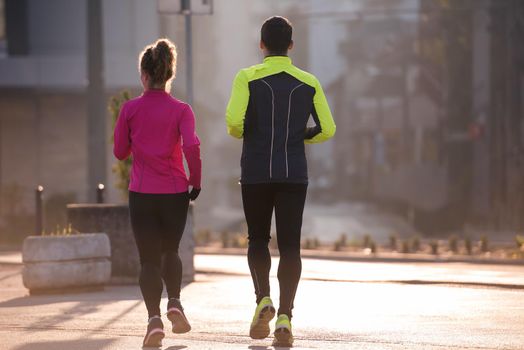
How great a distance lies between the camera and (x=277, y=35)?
357 inches

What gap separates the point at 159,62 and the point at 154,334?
1.75m

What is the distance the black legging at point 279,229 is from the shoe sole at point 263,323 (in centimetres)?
9

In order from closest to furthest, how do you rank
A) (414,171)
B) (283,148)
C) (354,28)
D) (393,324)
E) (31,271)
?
(283,148), (393,324), (31,271), (414,171), (354,28)

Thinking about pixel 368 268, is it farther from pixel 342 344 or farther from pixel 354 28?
pixel 354 28

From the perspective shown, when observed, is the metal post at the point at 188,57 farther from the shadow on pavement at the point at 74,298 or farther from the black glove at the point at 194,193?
the black glove at the point at 194,193

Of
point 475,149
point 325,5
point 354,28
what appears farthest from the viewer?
point 325,5

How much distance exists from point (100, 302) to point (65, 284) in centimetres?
118

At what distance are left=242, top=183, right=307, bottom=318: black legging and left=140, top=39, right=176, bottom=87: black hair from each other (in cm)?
90

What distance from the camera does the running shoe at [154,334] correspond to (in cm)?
888

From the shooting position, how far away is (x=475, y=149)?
45.9 metres

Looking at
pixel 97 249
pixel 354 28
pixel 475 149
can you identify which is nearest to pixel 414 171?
pixel 475 149

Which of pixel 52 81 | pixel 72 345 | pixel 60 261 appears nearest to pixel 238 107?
pixel 72 345

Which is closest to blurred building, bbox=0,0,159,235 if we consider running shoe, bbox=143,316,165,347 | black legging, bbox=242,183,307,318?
black legging, bbox=242,183,307,318

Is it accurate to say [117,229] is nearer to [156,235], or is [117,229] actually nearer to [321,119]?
[156,235]
